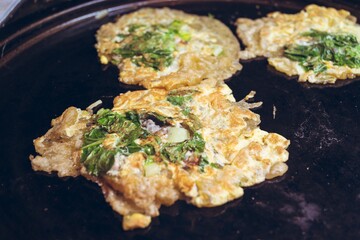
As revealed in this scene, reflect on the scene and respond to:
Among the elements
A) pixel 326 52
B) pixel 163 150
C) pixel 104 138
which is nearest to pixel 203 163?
pixel 163 150

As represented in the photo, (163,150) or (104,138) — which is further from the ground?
(104,138)

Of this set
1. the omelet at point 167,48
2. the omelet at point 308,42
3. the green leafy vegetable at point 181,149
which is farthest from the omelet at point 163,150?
the omelet at point 308,42

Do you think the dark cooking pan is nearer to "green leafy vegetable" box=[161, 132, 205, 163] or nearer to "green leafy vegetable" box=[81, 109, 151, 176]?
"green leafy vegetable" box=[81, 109, 151, 176]

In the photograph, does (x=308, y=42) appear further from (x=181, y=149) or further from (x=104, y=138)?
(x=104, y=138)

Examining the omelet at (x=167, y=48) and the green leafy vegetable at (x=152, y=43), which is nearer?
the omelet at (x=167, y=48)

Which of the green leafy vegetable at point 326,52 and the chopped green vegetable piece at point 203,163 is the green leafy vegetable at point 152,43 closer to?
the green leafy vegetable at point 326,52

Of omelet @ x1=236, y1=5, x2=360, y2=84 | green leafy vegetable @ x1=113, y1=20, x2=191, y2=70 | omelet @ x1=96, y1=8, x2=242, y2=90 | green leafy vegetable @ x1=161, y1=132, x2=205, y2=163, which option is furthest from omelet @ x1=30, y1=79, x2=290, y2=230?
omelet @ x1=236, y1=5, x2=360, y2=84

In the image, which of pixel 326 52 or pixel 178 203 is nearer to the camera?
pixel 178 203
